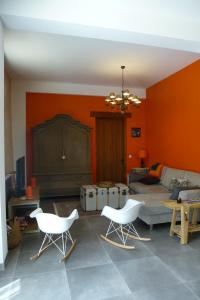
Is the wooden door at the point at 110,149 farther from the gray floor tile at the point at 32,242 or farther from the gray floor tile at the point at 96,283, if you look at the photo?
the gray floor tile at the point at 96,283

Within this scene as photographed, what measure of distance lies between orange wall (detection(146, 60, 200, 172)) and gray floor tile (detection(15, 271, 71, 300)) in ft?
12.4

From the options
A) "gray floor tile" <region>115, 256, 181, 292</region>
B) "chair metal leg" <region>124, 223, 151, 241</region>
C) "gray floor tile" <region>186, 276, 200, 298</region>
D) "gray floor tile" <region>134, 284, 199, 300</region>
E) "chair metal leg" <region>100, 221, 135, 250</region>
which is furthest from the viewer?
"chair metal leg" <region>124, 223, 151, 241</region>

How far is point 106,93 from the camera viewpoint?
7098mm

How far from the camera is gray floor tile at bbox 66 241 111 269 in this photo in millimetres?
2877

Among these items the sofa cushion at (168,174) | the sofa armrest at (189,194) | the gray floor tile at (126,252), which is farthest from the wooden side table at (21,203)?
the sofa cushion at (168,174)

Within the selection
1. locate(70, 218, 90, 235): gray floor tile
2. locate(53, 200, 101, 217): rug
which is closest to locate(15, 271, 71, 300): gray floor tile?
locate(70, 218, 90, 235): gray floor tile

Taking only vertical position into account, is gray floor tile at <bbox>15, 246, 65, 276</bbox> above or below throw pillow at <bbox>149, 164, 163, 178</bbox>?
below

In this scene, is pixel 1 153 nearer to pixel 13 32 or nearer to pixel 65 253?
pixel 65 253

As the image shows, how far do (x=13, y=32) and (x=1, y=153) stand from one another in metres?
2.15

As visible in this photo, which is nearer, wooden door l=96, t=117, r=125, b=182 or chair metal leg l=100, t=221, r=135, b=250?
chair metal leg l=100, t=221, r=135, b=250

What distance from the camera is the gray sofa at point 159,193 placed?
387cm

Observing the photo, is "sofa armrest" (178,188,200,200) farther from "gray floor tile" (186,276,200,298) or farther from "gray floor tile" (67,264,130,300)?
"gray floor tile" (67,264,130,300)

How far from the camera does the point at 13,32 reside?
143 inches

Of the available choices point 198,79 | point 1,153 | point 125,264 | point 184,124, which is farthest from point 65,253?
point 198,79
